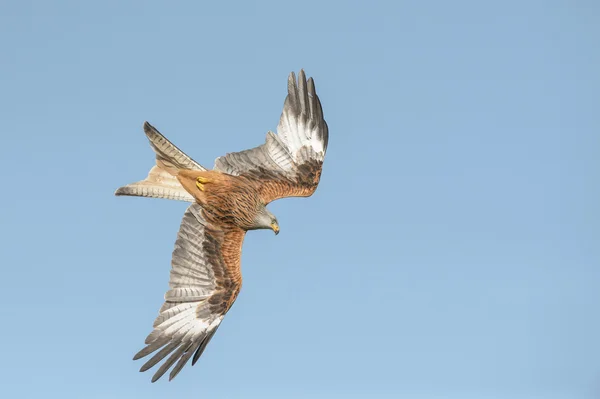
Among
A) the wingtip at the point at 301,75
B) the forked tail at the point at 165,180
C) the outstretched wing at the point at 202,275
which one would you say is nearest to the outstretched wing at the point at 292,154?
the wingtip at the point at 301,75

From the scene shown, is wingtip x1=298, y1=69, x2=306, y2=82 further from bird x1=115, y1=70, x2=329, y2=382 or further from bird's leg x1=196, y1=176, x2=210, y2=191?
bird's leg x1=196, y1=176, x2=210, y2=191

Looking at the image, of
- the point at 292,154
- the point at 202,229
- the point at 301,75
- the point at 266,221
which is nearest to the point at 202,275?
the point at 202,229

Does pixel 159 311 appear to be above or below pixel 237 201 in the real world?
below

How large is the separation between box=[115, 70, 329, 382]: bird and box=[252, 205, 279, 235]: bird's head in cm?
2

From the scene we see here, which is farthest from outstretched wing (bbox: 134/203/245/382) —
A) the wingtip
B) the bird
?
the wingtip

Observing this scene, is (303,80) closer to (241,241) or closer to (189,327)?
(241,241)

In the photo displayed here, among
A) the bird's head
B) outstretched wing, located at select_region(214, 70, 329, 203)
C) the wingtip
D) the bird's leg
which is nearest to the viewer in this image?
the bird's head

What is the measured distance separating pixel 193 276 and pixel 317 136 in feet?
11.7

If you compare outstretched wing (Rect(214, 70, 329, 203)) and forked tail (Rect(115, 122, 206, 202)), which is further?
outstretched wing (Rect(214, 70, 329, 203))

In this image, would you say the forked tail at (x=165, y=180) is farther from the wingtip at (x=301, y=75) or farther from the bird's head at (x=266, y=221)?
the wingtip at (x=301, y=75)

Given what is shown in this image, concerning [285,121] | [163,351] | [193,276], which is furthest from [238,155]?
[163,351]

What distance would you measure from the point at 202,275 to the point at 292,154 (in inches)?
113

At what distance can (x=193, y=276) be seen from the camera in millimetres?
18172

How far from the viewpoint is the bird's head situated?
17.7 metres
